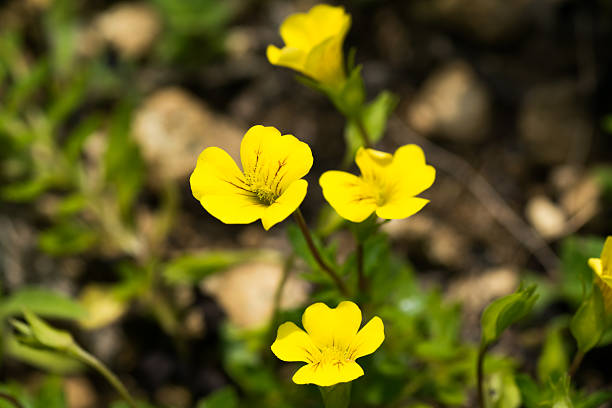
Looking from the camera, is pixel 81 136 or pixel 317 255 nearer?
pixel 317 255

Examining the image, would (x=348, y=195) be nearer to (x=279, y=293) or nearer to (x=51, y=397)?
(x=279, y=293)

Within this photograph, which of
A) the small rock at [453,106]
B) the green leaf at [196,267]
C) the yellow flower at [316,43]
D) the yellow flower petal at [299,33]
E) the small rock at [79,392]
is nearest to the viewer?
the yellow flower at [316,43]

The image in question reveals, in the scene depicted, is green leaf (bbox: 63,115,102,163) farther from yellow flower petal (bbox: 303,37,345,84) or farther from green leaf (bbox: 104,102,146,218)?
yellow flower petal (bbox: 303,37,345,84)

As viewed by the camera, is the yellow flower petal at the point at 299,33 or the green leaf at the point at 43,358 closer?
the yellow flower petal at the point at 299,33

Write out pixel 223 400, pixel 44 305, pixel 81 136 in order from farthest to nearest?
pixel 81 136 → pixel 44 305 → pixel 223 400

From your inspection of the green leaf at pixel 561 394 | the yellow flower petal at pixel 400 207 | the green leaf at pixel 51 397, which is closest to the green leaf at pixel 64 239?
the green leaf at pixel 51 397

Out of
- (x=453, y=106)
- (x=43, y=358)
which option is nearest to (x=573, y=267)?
(x=453, y=106)

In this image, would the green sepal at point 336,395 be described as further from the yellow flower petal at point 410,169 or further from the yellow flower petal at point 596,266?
the yellow flower petal at point 596,266
